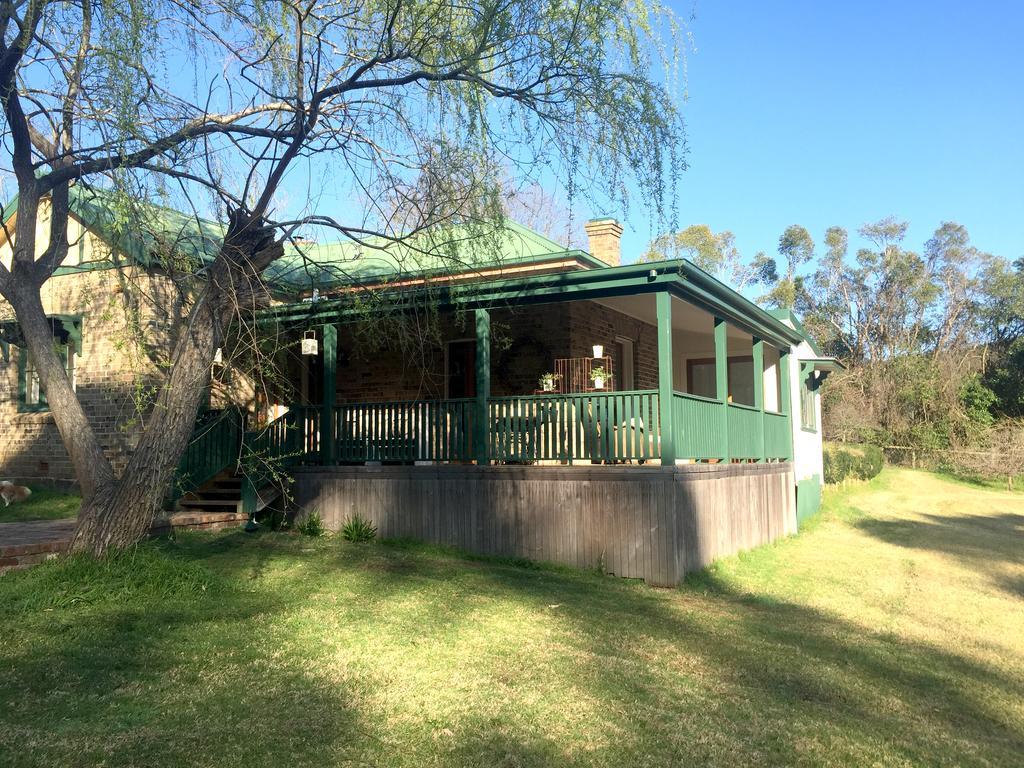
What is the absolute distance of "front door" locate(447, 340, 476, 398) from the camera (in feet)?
47.9

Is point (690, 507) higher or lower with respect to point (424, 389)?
lower

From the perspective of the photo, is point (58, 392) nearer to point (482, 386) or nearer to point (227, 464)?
point (227, 464)

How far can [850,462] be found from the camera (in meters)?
26.3

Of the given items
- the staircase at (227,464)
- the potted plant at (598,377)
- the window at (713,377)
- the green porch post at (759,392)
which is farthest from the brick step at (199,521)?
the window at (713,377)

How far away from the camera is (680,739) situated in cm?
498

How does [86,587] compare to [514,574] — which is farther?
[514,574]

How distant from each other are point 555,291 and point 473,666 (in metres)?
5.69

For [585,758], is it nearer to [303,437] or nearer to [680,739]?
[680,739]

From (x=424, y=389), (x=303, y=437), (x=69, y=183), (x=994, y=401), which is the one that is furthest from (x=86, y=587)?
(x=994, y=401)

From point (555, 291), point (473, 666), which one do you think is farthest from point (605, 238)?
point (473, 666)

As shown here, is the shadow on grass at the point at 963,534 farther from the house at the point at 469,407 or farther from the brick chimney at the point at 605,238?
the brick chimney at the point at 605,238

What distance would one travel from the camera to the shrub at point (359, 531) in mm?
11383

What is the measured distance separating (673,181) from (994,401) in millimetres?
32253

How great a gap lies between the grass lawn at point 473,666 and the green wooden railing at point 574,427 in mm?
1452
